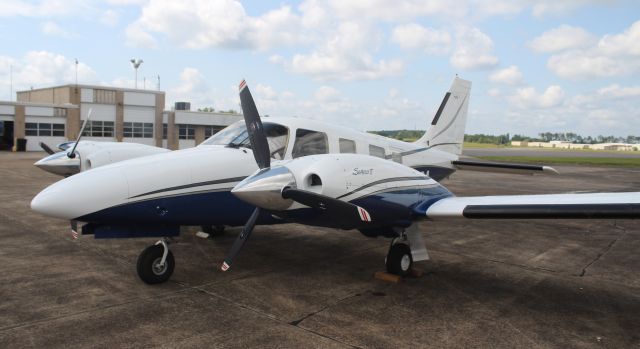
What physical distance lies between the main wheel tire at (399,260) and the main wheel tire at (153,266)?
3371 mm

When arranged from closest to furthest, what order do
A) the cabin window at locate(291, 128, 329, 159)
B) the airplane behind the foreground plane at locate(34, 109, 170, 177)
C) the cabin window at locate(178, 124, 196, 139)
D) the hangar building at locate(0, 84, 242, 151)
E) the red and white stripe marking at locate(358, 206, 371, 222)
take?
1. the red and white stripe marking at locate(358, 206, 371, 222)
2. the cabin window at locate(291, 128, 329, 159)
3. the airplane behind the foreground plane at locate(34, 109, 170, 177)
4. the hangar building at locate(0, 84, 242, 151)
5. the cabin window at locate(178, 124, 196, 139)

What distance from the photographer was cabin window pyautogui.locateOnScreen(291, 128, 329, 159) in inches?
320

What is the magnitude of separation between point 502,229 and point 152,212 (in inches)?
367

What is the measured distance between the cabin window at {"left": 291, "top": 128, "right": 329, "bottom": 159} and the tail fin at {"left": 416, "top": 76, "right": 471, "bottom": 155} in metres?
5.49

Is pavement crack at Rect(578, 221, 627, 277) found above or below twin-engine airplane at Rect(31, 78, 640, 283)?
below

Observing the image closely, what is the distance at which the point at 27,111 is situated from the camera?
46.7m

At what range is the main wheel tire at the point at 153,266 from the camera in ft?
22.4

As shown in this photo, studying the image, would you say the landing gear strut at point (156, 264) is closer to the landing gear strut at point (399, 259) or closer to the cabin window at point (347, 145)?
the landing gear strut at point (399, 259)

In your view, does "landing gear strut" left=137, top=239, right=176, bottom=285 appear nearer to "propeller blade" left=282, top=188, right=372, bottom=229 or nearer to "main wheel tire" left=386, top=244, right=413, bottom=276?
"propeller blade" left=282, top=188, right=372, bottom=229

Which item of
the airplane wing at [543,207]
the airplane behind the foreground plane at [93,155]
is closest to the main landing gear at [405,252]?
the airplane wing at [543,207]

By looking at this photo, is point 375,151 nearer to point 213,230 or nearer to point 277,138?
point 277,138

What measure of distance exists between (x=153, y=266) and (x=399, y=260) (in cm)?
374

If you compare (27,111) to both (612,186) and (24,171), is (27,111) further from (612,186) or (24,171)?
(612,186)

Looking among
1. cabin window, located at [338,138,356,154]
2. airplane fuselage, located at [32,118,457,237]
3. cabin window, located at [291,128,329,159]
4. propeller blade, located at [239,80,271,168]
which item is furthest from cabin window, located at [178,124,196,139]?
propeller blade, located at [239,80,271,168]
